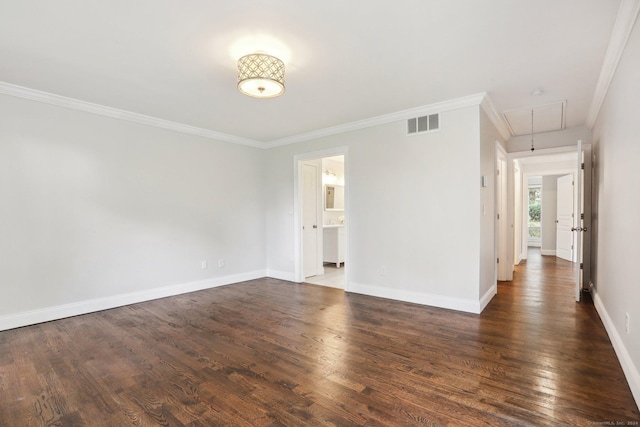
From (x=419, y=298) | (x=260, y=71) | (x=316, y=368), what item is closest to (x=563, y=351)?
(x=419, y=298)

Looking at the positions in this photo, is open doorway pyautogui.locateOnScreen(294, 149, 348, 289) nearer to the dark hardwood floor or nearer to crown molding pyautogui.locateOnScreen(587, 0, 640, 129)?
the dark hardwood floor

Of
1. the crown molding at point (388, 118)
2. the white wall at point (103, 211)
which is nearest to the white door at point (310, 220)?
the crown molding at point (388, 118)

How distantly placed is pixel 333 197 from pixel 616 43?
5637 millimetres

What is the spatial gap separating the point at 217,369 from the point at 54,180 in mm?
2975

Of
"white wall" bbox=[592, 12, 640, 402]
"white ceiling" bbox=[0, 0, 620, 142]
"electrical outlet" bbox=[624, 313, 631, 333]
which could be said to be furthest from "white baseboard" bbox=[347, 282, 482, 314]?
"white ceiling" bbox=[0, 0, 620, 142]

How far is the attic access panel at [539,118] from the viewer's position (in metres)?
3.91

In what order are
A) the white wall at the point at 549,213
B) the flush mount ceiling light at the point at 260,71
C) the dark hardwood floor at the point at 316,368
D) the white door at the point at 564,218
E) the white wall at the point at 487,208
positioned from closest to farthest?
the dark hardwood floor at the point at 316,368 → the flush mount ceiling light at the point at 260,71 → the white wall at the point at 487,208 → the white door at the point at 564,218 → the white wall at the point at 549,213

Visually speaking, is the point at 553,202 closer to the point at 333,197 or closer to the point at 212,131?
the point at 333,197

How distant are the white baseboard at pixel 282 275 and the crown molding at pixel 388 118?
7.73ft

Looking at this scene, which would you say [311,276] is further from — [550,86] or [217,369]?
[550,86]

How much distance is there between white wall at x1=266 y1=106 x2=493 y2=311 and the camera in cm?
362

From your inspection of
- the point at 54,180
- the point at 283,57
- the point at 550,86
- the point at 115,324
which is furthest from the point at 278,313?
the point at 550,86

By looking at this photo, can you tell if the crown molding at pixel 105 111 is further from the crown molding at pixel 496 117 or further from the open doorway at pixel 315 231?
the crown molding at pixel 496 117

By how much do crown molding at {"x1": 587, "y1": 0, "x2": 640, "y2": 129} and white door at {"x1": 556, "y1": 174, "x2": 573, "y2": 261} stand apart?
524 cm
